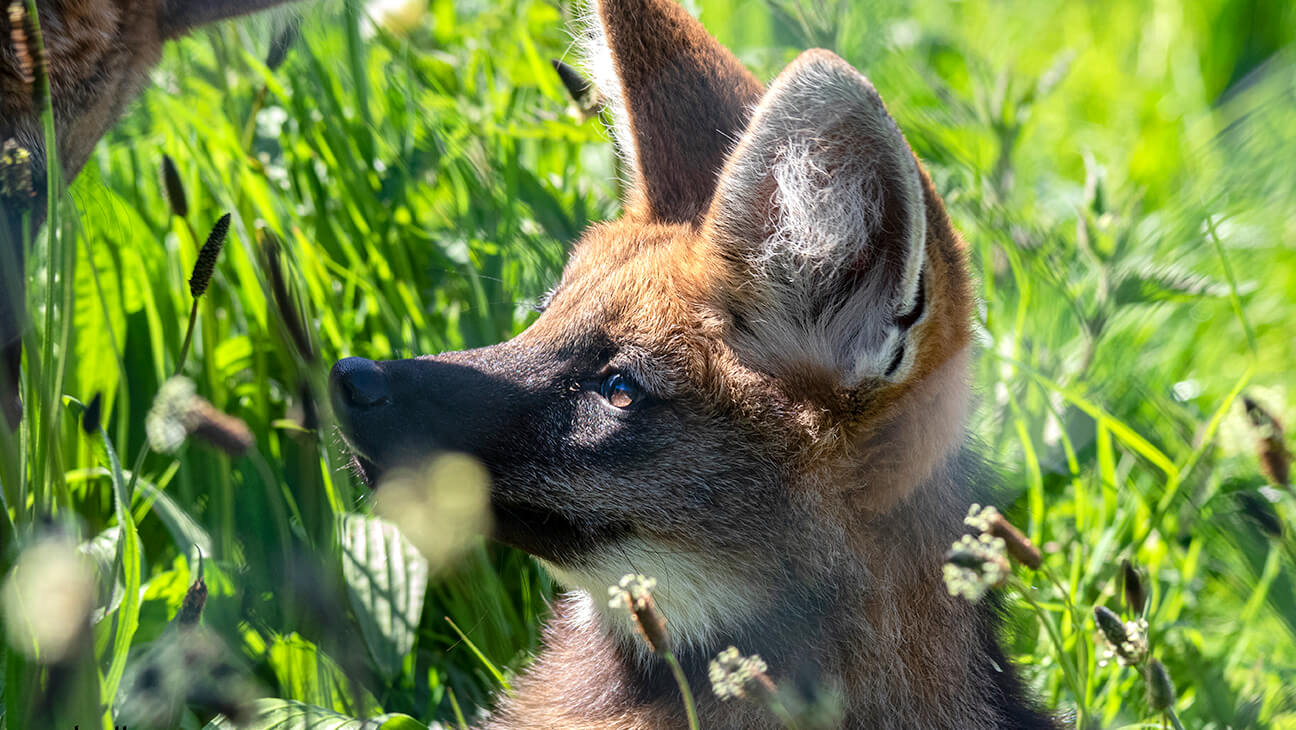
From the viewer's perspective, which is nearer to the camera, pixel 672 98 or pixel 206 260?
pixel 206 260

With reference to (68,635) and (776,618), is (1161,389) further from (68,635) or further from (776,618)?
(68,635)

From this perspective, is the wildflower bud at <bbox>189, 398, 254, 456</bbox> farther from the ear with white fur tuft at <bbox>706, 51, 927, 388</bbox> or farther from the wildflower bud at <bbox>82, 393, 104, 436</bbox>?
the ear with white fur tuft at <bbox>706, 51, 927, 388</bbox>

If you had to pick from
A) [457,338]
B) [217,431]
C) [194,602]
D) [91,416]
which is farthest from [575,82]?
[194,602]

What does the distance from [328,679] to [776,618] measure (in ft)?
2.97

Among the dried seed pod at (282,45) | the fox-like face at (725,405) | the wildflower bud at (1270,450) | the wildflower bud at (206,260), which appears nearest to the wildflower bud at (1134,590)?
the wildflower bud at (1270,450)

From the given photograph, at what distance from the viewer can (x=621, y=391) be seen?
2.34 m

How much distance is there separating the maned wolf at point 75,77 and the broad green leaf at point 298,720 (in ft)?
2.33

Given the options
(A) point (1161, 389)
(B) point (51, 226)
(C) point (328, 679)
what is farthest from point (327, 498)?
(A) point (1161, 389)

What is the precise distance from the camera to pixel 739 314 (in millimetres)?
2357

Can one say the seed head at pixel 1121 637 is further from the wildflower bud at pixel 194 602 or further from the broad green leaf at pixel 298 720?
the wildflower bud at pixel 194 602

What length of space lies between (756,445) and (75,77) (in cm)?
154

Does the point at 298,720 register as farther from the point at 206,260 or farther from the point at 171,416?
the point at 206,260

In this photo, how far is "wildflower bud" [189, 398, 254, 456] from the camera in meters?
2.30

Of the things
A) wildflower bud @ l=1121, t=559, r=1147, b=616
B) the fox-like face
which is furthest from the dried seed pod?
wildflower bud @ l=1121, t=559, r=1147, b=616
